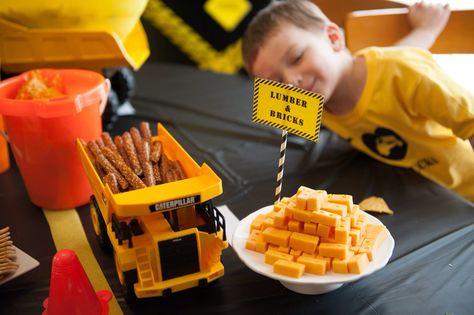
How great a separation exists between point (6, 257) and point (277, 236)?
0.49 metres

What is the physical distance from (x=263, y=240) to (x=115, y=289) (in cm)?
28

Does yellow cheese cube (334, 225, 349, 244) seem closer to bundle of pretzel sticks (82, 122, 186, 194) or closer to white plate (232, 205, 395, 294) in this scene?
white plate (232, 205, 395, 294)

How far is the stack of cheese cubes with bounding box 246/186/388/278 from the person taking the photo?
2.22 ft

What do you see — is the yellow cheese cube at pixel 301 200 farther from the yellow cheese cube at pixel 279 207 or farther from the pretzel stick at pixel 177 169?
the pretzel stick at pixel 177 169

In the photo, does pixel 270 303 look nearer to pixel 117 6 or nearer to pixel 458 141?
pixel 458 141

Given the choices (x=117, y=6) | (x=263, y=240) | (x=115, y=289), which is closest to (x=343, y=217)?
(x=263, y=240)

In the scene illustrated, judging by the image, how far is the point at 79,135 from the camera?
990 millimetres

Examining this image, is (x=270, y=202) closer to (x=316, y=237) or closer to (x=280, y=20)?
(x=316, y=237)

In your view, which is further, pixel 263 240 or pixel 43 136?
pixel 43 136

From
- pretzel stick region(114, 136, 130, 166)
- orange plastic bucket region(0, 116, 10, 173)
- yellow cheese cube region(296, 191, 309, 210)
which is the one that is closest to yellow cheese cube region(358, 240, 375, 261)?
yellow cheese cube region(296, 191, 309, 210)

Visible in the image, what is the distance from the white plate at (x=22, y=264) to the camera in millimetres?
817

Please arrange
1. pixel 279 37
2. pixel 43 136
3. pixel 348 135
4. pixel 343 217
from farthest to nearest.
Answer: pixel 348 135 → pixel 279 37 → pixel 43 136 → pixel 343 217

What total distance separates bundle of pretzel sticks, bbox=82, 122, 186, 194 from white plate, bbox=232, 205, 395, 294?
154mm

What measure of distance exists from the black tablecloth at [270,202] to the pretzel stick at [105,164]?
183 mm
